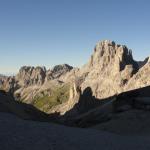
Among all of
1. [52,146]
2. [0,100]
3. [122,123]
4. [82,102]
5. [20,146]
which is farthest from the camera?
[82,102]

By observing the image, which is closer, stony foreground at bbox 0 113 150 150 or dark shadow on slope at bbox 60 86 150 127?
stony foreground at bbox 0 113 150 150

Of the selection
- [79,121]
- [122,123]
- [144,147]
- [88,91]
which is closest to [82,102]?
[88,91]

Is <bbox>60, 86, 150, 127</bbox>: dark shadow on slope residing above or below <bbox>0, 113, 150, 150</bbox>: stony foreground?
above

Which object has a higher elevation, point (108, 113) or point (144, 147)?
point (108, 113)

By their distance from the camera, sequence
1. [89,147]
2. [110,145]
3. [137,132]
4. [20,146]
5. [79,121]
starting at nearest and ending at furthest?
[20,146] → [89,147] → [110,145] → [137,132] → [79,121]

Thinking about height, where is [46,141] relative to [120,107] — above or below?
below

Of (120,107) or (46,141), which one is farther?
(120,107)

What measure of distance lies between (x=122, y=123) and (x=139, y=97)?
11844mm

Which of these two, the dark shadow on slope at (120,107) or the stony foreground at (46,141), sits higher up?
the dark shadow on slope at (120,107)

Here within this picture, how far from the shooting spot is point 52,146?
988 inches

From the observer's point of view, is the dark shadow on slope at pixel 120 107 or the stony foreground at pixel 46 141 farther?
the dark shadow on slope at pixel 120 107

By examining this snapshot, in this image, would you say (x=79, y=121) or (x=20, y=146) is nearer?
(x=20, y=146)

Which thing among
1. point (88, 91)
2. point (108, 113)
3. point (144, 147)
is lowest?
point (144, 147)

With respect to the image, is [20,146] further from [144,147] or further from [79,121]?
[79,121]
